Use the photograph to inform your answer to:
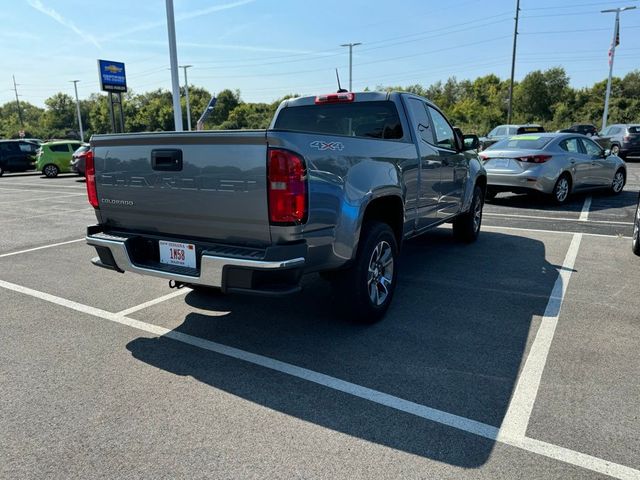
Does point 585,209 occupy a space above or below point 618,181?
below

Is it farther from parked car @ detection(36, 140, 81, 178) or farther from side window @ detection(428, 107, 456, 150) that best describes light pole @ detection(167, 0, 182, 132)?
side window @ detection(428, 107, 456, 150)

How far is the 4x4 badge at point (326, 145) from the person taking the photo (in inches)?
131

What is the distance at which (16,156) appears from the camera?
2591cm

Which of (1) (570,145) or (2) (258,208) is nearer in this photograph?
(2) (258,208)

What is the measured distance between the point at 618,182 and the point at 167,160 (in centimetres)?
1210

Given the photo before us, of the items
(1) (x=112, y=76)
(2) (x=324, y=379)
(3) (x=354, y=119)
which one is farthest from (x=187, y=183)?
(1) (x=112, y=76)

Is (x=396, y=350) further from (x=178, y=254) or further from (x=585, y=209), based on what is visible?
(x=585, y=209)

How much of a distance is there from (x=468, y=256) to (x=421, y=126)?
2.15 metres

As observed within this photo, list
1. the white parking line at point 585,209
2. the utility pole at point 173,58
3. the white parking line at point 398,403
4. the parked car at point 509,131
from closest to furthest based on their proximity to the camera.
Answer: the white parking line at point 398,403 < the white parking line at point 585,209 < the utility pole at point 173,58 < the parked car at point 509,131

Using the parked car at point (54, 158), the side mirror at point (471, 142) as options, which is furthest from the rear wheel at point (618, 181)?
the parked car at point (54, 158)

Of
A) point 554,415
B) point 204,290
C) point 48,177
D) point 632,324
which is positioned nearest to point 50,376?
point 204,290

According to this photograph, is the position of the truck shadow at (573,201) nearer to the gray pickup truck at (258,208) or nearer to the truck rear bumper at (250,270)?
the gray pickup truck at (258,208)

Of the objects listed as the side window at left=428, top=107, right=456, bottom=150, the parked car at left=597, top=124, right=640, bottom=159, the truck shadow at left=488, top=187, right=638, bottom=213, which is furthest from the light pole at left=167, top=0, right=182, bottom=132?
the parked car at left=597, top=124, right=640, bottom=159

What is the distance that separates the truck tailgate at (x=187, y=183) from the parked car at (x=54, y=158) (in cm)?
2236
